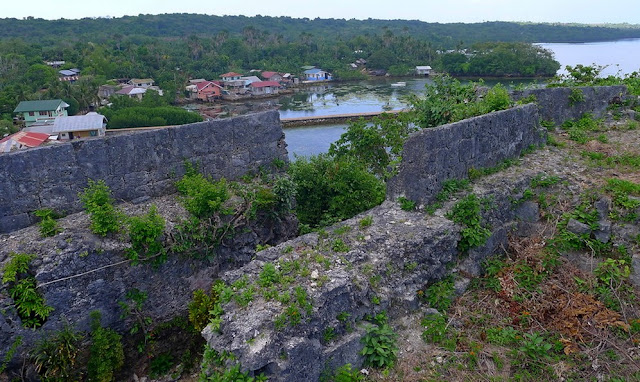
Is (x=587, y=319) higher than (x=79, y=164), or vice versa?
(x=79, y=164)

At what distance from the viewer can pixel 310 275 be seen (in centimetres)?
472

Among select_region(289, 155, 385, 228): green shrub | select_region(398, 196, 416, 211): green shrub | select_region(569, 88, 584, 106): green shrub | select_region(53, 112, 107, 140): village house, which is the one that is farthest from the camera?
select_region(53, 112, 107, 140): village house

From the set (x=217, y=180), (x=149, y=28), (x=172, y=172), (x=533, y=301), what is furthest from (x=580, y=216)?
(x=149, y=28)

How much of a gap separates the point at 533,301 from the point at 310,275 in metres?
2.60

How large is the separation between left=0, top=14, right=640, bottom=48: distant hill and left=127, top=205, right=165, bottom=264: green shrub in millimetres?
111975

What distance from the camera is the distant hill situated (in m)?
121

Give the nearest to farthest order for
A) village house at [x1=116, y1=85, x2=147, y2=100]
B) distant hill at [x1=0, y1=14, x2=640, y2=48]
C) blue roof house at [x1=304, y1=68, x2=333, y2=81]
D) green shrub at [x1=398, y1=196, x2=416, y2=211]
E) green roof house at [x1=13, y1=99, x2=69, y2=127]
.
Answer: green shrub at [x1=398, y1=196, x2=416, y2=211] < green roof house at [x1=13, y1=99, x2=69, y2=127] < village house at [x1=116, y1=85, x2=147, y2=100] < blue roof house at [x1=304, y1=68, x2=333, y2=81] < distant hill at [x1=0, y1=14, x2=640, y2=48]

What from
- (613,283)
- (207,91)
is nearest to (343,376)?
(613,283)

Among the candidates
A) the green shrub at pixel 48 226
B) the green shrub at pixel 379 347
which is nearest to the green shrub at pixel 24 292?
the green shrub at pixel 48 226

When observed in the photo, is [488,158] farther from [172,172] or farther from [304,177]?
[172,172]

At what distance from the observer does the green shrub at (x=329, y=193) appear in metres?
8.10

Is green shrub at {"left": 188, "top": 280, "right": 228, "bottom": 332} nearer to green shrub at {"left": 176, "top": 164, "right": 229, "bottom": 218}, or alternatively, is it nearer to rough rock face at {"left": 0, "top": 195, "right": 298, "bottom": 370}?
rough rock face at {"left": 0, "top": 195, "right": 298, "bottom": 370}

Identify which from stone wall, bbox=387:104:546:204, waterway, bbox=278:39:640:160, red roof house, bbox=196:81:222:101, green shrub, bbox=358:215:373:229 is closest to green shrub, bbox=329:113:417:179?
stone wall, bbox=387:104:546:204

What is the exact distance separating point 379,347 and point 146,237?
3.21m
